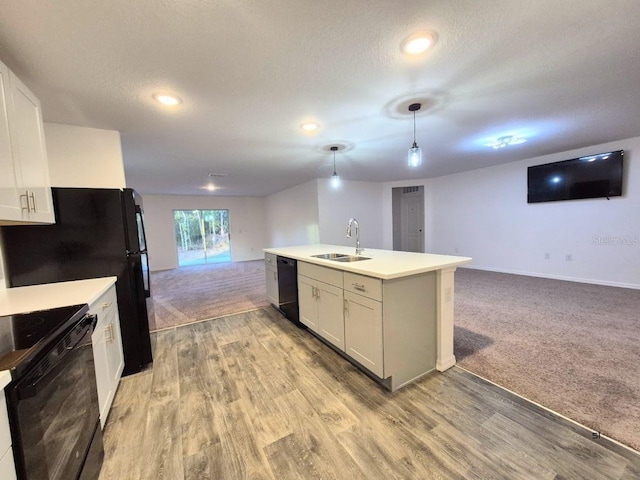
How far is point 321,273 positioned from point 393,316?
33.9 inches

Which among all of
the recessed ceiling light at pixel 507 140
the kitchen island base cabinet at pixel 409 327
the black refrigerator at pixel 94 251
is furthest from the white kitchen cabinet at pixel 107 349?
the recessed ceiling light at pixel 507 140

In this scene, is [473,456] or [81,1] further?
[473,456]

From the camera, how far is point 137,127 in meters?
2.61

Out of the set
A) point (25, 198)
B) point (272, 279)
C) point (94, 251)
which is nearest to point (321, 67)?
point (25, 198)

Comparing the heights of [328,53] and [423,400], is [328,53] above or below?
above

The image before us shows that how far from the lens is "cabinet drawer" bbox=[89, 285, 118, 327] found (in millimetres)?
1607

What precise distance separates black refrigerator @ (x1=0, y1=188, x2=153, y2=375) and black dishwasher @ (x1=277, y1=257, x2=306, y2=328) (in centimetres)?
147

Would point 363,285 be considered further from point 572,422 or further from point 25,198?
point 25,198

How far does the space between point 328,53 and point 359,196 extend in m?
5.20

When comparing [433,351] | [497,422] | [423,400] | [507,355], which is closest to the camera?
[497,422]

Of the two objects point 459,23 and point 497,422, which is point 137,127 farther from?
point 497,422

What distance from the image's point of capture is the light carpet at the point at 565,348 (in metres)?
1.65

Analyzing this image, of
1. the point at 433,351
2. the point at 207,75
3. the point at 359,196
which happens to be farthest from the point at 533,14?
the point at 359,196

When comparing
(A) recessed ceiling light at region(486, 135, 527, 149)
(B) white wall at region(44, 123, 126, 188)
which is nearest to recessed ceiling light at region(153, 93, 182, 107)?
(B) white wall at region(44, 123, 126, 188)
